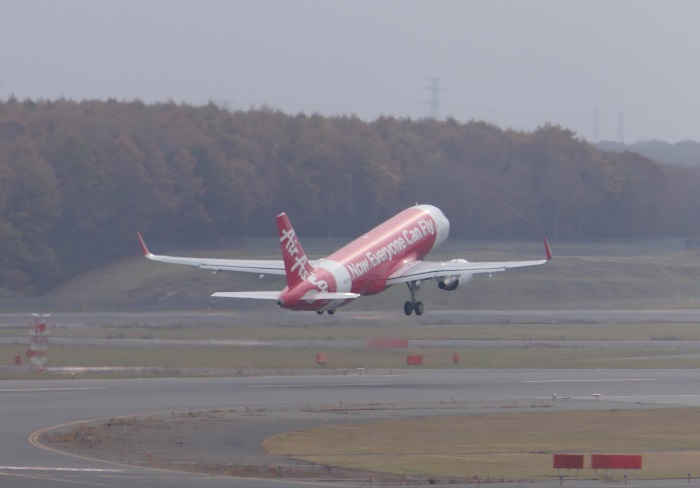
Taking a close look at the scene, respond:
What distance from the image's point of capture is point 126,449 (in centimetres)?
4097

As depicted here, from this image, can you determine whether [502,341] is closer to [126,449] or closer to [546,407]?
[546,407]

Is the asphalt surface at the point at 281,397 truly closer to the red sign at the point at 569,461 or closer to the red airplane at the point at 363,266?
the red sign at the point at 569,461

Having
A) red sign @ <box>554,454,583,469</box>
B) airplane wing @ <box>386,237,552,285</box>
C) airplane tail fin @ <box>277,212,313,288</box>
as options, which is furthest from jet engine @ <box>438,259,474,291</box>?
red sign @ <box>554,454,583,469</box>

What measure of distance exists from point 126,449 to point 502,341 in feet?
145

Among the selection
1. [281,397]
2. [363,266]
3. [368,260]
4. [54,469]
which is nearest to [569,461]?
[54,469]

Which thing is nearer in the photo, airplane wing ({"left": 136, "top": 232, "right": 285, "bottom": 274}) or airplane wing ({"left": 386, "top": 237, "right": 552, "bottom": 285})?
airplane wing ({"left": 136, "top": 232, "right": 285, "bottom": 274})

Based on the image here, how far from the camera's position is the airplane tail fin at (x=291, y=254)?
2544 inches

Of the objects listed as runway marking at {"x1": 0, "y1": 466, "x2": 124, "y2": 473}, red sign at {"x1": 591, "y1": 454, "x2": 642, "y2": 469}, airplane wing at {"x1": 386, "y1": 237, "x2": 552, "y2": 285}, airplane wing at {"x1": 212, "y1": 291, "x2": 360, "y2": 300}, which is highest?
airplane wing at {"x1": 386, "y1": 237, "x2": 552, "y2": 285}

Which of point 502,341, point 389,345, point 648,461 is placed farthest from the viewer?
point 502,341

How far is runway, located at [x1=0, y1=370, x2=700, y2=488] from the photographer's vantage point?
47.6 m

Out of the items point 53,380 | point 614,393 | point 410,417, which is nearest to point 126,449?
point 410,417

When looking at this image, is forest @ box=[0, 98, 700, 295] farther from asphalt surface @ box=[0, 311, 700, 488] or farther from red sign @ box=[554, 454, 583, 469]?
red sign @ box=[554, 454, 583, 469]

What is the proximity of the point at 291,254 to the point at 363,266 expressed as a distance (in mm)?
8232

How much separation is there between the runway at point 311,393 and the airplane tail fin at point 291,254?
5301mm
